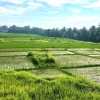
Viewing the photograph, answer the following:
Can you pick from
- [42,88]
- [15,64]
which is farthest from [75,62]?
[42,88]

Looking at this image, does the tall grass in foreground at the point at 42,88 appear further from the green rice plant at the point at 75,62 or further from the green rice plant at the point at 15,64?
the green rice plant at the point at 75,62

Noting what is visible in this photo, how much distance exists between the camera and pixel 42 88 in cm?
766

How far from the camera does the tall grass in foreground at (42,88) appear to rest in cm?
693

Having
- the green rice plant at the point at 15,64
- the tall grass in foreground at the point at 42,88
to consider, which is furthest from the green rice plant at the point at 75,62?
the tall grass in foreground at the point at 42,88

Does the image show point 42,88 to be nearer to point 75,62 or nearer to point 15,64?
point 15,64

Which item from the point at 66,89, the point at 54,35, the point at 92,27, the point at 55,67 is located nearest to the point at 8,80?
the point at 66,89

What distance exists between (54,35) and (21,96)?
265 ft

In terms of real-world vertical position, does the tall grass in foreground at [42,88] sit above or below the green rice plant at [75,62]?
above

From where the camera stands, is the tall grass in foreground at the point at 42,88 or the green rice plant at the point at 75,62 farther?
the green rice plant at the point at 75,62

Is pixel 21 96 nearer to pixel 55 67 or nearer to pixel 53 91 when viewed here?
pixel 53 91

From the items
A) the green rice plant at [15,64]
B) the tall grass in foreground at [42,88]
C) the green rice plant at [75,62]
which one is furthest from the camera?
the green rice plant at [75,62]

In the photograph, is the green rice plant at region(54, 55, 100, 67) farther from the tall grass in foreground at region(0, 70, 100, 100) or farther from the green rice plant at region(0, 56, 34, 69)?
the tall grass in foreground at region(0, 70, 100, 100)

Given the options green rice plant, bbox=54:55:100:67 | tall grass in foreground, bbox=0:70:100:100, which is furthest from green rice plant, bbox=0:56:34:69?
tall grass in foreground, bbox=0:70:100:100

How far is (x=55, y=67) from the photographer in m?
14.1
